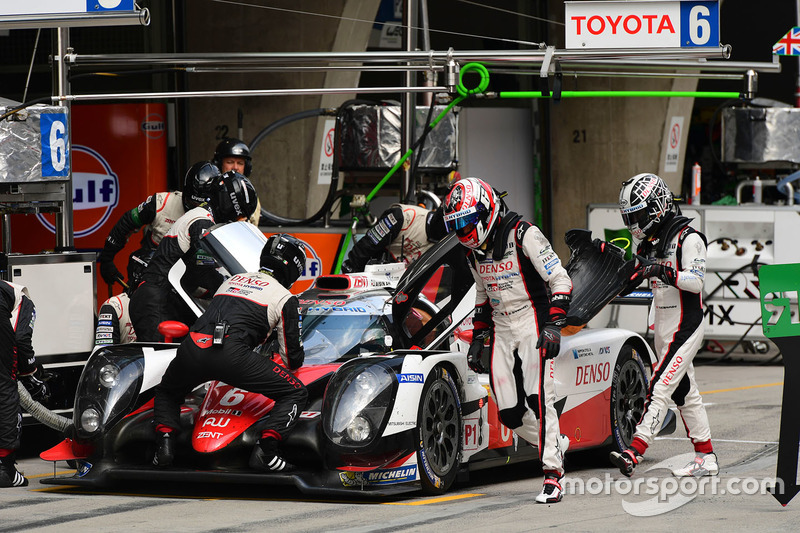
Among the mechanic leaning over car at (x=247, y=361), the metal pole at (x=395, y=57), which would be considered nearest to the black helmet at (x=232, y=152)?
the metal pole at (x=395, y=57)

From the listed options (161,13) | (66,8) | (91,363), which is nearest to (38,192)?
(66,8)

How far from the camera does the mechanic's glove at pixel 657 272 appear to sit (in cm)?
907

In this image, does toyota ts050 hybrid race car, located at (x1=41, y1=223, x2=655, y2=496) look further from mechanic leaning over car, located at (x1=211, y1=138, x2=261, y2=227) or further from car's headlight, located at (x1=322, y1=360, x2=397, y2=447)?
mechanic leaning over car, located at (x1=211, y1=138, x2=261, y2=227)

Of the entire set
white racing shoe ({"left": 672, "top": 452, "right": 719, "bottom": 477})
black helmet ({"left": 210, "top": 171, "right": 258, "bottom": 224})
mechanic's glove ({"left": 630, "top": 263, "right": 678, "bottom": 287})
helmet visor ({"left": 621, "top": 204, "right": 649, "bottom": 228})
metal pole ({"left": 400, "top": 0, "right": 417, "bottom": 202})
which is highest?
metal pole ({"left": 400, "top": 0, "right": 417, "bottom": 202})

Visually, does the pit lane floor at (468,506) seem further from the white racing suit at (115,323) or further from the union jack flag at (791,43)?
the union jack flag at (791,43)

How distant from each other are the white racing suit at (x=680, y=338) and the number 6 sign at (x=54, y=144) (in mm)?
4369

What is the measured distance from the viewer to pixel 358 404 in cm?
783

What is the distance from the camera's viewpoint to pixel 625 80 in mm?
21688

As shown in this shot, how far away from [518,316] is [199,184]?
3.65 metres

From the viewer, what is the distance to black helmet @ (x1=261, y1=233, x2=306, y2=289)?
8.57 meters

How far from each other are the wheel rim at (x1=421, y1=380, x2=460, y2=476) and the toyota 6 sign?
374 cm

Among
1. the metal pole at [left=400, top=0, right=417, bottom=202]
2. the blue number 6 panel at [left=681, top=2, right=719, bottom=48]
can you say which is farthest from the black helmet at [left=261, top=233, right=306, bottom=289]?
the metal pole at [left=400, top=0, right=417, bottom=202]

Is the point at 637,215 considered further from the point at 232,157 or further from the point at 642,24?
the point at 232,157

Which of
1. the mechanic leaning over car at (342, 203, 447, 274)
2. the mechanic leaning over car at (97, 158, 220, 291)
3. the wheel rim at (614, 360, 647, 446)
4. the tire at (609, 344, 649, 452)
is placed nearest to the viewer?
the tire at (609, 344, 649, 452)
